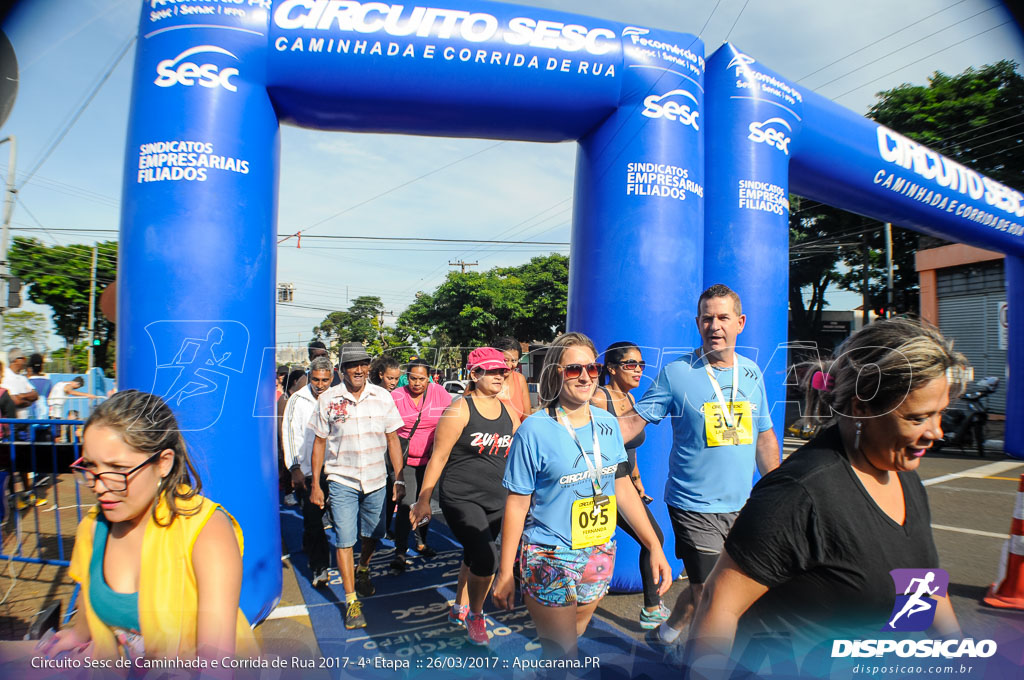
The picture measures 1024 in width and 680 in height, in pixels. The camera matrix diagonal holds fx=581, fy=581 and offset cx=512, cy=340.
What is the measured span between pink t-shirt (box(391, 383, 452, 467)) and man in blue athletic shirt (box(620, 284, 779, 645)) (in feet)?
7.53

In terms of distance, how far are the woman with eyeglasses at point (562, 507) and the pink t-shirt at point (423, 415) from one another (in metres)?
2.38

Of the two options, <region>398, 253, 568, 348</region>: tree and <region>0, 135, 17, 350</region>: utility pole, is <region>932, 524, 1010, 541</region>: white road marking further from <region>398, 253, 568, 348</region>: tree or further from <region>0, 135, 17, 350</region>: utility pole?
<region>0, 135, 17, 350</region>: utility pole

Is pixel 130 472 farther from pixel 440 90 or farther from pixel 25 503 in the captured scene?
pixel 25 503

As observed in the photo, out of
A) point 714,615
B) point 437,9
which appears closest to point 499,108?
point 437,9

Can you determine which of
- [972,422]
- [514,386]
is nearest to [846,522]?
[514,386]

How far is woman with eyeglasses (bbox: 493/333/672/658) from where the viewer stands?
2395 millimetres

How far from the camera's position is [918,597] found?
144cm

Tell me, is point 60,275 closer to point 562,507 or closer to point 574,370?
point 574,370

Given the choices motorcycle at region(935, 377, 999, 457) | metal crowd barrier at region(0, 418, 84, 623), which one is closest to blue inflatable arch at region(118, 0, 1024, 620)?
metal crowd barrier at region(0, 418, 84, 623)

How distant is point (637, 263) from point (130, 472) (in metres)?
3.30

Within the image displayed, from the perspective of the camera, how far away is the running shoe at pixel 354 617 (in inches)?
146

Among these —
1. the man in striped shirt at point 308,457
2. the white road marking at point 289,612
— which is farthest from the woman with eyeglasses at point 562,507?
the man in striped shirt at point 308,457

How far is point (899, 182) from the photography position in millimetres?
5672
